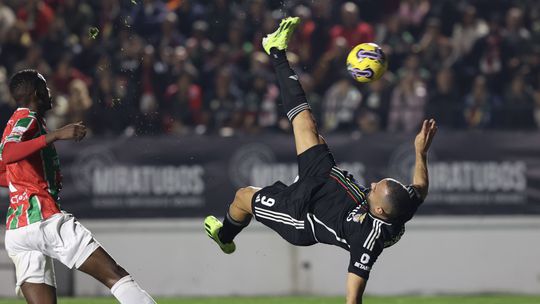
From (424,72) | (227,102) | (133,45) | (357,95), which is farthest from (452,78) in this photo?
(133,45)

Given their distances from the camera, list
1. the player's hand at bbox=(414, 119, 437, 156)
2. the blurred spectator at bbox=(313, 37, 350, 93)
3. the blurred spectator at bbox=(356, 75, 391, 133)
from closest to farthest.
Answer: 1. the player's hand at bbox=(414, 119, 437, 156)
2. the blurred spectator at bbox=(356, 75, 391, 133)
3. the blurred spectator at bbox=(313, 37, 350, 93)

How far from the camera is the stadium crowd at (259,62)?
579 inches

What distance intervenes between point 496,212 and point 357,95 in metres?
2.27

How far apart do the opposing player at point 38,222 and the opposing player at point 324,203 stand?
1569 millimetres

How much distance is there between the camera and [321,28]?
1599cm

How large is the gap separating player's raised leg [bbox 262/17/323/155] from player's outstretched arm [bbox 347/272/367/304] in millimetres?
1420

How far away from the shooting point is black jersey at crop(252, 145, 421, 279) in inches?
349

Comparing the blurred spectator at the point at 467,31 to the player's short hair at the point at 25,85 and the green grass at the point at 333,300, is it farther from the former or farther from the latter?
the player's short hair at the point at 25,85

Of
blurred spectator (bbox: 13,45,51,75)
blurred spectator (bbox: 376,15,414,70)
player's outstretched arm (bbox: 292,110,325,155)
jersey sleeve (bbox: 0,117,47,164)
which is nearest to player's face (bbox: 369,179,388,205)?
player's outstretched arm (bbox: 292,110,325,155)

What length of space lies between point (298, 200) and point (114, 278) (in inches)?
70.7

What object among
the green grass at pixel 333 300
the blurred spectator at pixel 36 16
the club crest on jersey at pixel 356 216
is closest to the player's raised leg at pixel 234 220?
the club crest on jersey at pixel 356 216

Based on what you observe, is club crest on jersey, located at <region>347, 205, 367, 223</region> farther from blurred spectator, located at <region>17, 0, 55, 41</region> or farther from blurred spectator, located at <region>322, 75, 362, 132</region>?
blurred spectator, located at <region>17, 0, 55, 41</region>

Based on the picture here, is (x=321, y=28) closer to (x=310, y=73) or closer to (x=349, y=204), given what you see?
(x=310, y=73)

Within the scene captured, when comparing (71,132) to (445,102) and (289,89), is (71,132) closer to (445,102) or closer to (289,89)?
(289,89)
